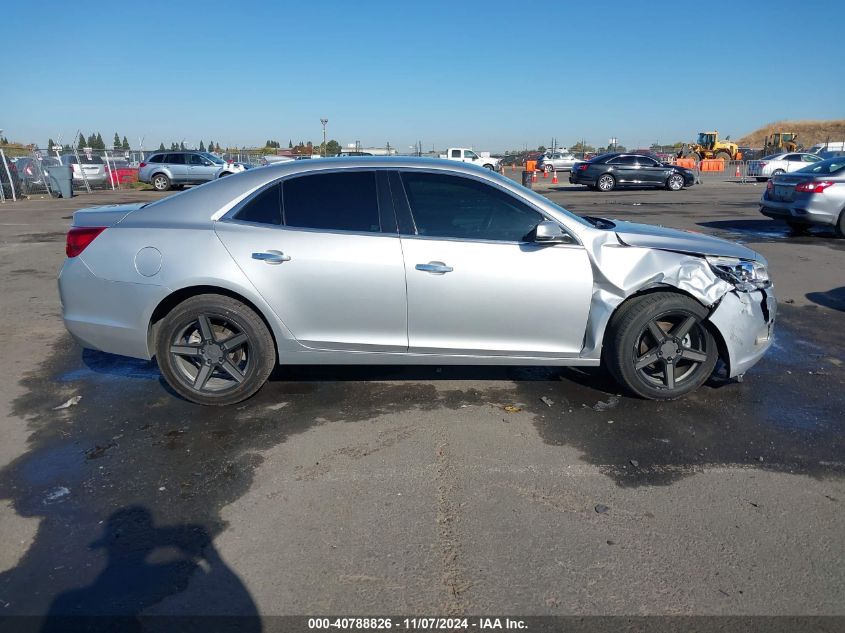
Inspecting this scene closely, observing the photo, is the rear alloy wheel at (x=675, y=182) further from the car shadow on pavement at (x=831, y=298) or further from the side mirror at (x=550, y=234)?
the side mirror at (x=550, y=234)

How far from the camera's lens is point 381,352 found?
14.0ft

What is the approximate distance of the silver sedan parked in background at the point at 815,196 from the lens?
11.4 metres

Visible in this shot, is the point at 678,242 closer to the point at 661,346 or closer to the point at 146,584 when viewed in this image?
the point at 661,346

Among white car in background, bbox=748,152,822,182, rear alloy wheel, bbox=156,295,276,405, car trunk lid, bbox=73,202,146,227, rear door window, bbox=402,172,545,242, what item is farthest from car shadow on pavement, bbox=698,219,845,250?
white car in background, bbox=748,152,822,182

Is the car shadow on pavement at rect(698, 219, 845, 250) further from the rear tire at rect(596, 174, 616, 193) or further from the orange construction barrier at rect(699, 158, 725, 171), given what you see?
the orange construction barrier at rect(699, 158, 725, 171)

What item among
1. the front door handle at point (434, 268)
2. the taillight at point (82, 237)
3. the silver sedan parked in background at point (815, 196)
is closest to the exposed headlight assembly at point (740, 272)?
the front door handle at point (434, 268)

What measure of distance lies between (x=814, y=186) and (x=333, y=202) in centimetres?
1079

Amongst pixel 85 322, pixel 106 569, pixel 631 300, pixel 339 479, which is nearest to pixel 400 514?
pixel 339 479

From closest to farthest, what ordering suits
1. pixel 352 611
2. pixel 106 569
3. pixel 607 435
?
pixel 352 611, pixel 106 569, pixel 607 435

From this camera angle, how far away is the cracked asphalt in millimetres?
2570

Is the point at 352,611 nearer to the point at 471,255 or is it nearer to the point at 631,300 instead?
the point at 471,255

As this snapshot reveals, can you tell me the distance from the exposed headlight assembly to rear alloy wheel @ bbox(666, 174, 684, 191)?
943 inches

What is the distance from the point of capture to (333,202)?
168 inches

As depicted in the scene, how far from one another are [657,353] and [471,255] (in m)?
1.46
